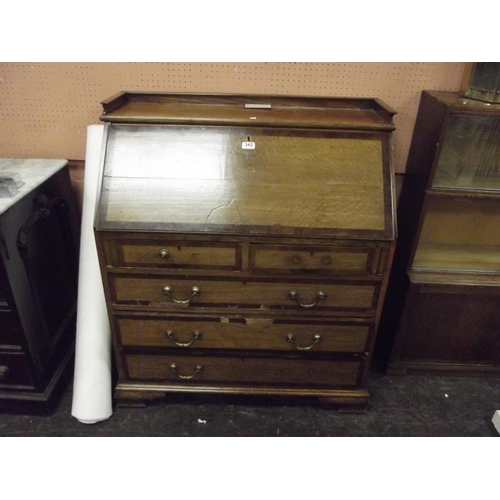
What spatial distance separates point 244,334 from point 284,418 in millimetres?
497

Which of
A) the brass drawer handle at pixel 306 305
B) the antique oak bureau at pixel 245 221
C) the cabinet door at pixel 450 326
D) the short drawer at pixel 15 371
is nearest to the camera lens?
the antique oak bureau at pixel 245 221

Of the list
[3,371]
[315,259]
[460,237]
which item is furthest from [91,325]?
[460,237]

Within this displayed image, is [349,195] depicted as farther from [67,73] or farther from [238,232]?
[67,73]

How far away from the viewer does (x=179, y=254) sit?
1531 millimetres

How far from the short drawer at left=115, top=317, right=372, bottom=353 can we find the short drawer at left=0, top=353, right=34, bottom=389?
450mm

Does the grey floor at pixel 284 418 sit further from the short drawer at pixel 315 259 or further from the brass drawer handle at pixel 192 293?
the short drawer at pixel 315 259

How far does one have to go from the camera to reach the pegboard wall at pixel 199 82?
184 centimetres

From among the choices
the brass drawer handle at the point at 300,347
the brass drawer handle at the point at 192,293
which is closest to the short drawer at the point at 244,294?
the brass drawer handle at the point at 192,293

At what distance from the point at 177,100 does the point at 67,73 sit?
53 centimetres

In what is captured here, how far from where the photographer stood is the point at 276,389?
6.07 feet

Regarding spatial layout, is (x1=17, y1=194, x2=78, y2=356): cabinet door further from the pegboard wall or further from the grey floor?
the pegboard wall

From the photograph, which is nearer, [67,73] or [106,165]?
[106,165]

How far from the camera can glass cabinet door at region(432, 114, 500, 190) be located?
1757 millimetres

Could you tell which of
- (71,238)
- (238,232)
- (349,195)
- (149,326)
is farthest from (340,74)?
(71,238)
